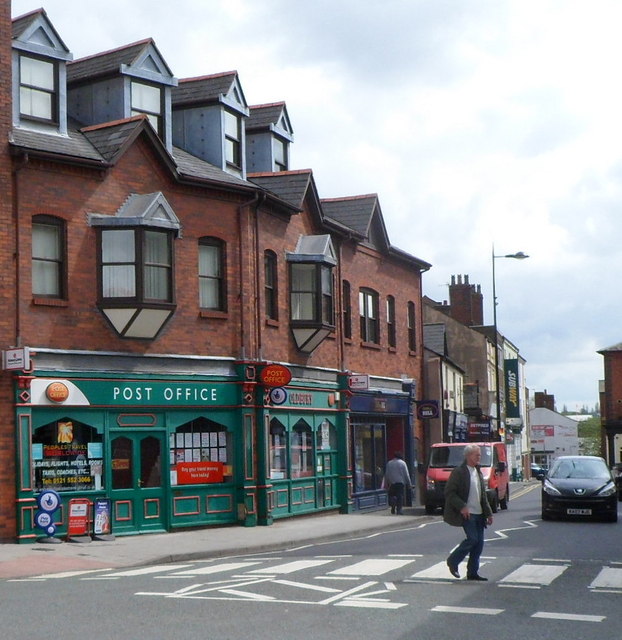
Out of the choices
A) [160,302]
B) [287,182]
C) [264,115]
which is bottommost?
[160,302]

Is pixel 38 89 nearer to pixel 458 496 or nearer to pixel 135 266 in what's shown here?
pixel 135 266

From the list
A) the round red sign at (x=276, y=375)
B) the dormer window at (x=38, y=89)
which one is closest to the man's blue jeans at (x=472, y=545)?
the round red sign at (x=276, y=375)

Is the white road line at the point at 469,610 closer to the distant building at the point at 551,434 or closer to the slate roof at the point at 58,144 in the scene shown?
the slate roof at the point at 58,144

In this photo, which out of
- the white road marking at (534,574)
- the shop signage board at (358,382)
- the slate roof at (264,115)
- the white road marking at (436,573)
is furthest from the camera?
the shop signage board at (358,382)

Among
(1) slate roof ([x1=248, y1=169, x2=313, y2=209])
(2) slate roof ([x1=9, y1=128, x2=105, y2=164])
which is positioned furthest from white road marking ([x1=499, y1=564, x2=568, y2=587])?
(1) slate roof ([x1=248, y1=169, x2=313, y2=209])

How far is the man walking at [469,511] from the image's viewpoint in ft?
44.1

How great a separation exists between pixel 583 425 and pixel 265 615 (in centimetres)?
14983

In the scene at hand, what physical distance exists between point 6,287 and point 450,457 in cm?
1413

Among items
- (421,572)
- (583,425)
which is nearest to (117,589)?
(421,572)

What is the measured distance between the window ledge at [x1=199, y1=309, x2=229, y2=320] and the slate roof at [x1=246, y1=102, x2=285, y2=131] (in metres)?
6.84

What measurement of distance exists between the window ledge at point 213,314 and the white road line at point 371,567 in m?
9.42

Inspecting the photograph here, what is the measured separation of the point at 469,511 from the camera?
13.5 metres

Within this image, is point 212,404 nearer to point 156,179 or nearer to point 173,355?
point 173,355


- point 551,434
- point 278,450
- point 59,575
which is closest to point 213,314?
point 278,450
